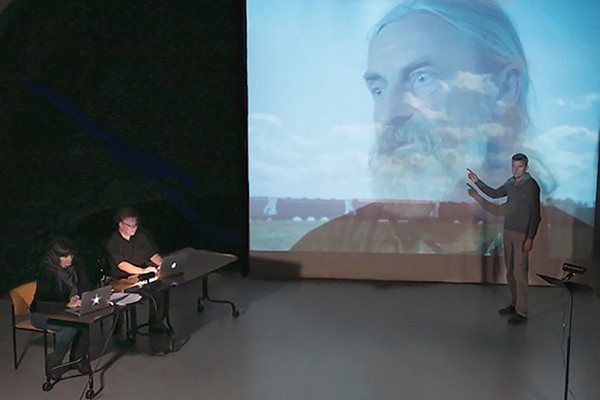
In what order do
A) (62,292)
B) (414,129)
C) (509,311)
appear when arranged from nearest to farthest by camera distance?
(62,292)
(509,311)
(414,129)

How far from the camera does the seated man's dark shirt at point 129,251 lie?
16.0 feet

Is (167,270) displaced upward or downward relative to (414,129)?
downward

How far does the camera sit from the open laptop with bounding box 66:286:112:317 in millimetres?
4152

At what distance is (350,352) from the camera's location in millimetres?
4969

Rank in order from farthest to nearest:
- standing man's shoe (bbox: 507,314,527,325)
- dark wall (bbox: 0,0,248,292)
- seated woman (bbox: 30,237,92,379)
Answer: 1. dark wall (bbox: 0,0,248,292)
2. standing man's shoe (bbox: 507,314,527,325)
3. seated woman (bbox: 30,237,92,379)

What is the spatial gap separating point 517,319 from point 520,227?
746 mm

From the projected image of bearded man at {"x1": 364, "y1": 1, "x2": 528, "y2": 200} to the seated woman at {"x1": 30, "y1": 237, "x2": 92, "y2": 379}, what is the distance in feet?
10.7

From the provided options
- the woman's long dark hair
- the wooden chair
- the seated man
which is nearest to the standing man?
the seated man

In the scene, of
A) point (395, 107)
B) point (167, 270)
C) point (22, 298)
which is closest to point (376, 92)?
point (395, 107)

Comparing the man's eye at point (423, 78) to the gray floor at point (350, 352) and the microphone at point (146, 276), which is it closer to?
the gray floor at point (350, 352)

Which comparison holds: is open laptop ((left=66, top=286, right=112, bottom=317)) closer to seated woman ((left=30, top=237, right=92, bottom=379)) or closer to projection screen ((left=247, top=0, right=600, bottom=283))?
seated woman ((left=30, top=237, right=92, bottom=379))

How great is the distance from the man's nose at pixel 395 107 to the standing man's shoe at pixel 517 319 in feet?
6.91

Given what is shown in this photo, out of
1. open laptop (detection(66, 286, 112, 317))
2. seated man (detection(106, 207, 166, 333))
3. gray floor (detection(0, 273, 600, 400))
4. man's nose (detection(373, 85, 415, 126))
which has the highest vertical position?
man's nose (detection(373, 85, 415, 126))

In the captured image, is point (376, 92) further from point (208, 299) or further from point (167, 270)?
point (167, 270)
